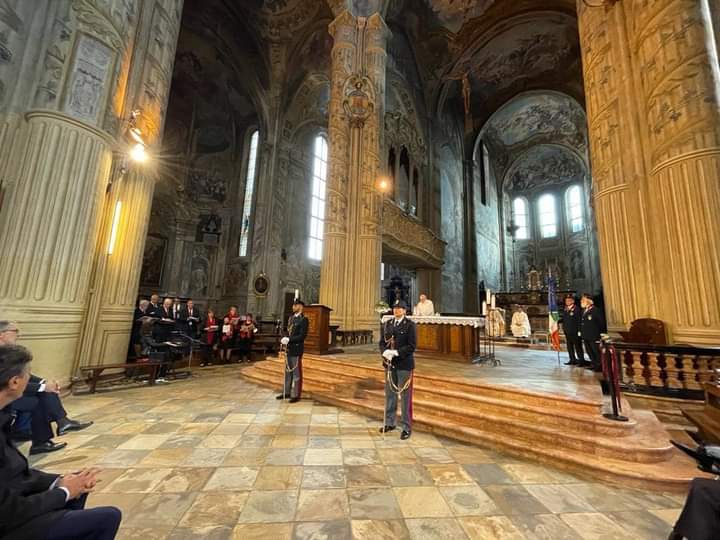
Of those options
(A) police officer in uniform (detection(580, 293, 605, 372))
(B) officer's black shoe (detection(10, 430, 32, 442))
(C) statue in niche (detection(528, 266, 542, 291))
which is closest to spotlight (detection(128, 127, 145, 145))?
(B) officer's black shoe (detection(10, 430, 32, 442))

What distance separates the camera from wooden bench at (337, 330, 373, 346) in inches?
367

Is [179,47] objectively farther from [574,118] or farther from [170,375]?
[574,118]

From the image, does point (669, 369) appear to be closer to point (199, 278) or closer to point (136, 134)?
point (136, 134)

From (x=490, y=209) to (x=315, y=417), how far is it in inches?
891

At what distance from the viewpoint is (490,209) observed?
23312 millimetres

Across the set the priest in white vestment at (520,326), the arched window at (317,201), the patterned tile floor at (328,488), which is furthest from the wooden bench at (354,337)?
the arched window at (317,201)

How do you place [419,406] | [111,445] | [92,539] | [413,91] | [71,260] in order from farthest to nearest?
[413,91], [71,260], [419,406], [111,445], [92,539]

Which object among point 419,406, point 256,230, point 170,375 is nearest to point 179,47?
point 256,230

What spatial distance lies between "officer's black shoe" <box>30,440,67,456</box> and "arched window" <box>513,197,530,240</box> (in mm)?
28304

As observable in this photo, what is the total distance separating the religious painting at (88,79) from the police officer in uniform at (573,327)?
1001 cm

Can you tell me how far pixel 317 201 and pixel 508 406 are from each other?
53.3 ft

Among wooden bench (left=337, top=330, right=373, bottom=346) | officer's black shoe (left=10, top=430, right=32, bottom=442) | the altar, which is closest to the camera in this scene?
officer's black shoe (left=10, top=430, right=32, bottom=442)

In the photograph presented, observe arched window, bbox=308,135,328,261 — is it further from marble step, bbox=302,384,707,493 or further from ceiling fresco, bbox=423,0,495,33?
marble step, bbox=302,384,707,493

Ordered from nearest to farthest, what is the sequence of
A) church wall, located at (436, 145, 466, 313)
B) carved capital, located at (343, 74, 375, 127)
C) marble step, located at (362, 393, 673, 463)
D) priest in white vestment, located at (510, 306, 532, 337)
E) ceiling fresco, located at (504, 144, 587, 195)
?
marble step, located at (362, 393, 673, 463) → carved capital, located at (343, 74, 375, 127) → priest in white vestment, located at (510, 306, 532, 337) → church wall, located at (436, 145, 466, 313) → ceiling fresco, located at (504, 144, 587, 195)
